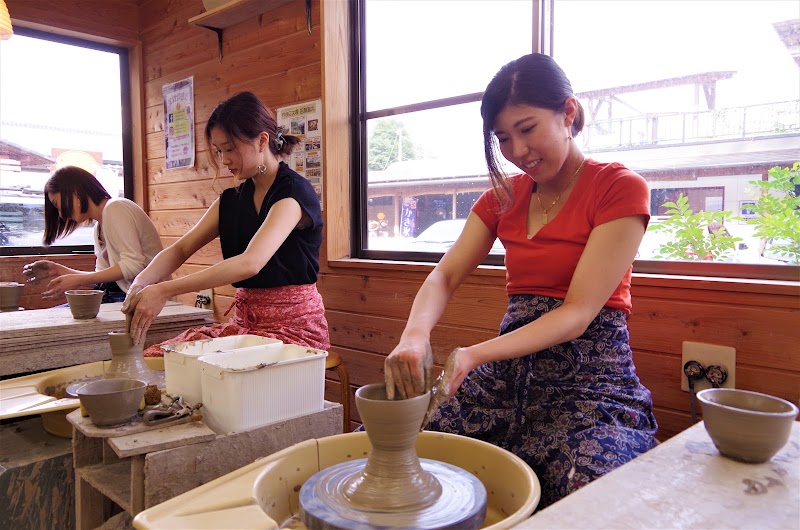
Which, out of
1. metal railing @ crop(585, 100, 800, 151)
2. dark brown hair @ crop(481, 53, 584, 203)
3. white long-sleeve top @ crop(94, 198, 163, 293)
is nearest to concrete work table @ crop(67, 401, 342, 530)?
dark brown hair @ crop(481, 53, 584, 203)

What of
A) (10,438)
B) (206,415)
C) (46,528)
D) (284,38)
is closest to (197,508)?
(206,415)

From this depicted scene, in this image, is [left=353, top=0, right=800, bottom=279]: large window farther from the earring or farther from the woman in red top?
the earring

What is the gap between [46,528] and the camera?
1.54 m

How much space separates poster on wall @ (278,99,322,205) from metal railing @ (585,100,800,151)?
124 cm

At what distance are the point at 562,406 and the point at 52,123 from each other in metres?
3.92

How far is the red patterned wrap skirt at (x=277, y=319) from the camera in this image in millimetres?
2025

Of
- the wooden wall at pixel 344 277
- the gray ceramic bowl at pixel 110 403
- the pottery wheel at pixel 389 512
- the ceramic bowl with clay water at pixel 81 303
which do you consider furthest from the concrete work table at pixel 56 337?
the pottery wheel at pixel 389 512

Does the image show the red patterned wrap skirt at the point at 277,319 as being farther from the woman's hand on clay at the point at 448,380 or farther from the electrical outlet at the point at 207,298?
the electrical outlet at the point at 207,298

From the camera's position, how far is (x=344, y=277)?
2633 millimetres

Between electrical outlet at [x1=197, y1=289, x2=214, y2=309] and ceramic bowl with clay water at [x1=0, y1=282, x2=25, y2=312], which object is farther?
electrical outlet at [x1=197, y1=289, x2=214, y2=309]

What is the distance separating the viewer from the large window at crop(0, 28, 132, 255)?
3.72m

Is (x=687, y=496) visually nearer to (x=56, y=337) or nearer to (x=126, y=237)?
(x=56, y=337)

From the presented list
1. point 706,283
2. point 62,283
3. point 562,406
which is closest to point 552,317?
point 562,406

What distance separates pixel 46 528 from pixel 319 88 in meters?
1.99
